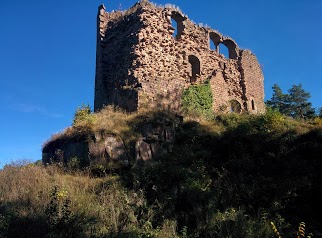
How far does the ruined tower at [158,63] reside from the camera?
52.2ft

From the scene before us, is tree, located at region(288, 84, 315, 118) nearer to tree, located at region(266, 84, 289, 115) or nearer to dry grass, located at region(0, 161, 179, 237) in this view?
tree, located at region(266, 84, 289, 115)

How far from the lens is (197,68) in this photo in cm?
1938

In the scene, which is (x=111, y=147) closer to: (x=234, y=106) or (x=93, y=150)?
(x=93, y=150)

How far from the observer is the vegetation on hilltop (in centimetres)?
834

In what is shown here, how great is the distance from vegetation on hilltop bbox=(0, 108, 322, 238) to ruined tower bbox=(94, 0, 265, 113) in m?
2.52

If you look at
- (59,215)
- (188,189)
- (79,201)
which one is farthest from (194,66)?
(59,215)

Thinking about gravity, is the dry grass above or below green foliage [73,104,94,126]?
below

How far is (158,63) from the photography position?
16.8 meters

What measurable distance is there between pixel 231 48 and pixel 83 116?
41.8ft

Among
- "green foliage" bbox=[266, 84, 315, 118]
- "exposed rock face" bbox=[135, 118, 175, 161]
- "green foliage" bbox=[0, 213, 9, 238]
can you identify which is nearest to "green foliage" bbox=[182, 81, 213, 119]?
"exposed rock face" bbox=[135, 118, 175, 161]

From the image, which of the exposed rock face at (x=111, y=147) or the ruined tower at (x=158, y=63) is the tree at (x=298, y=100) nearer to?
the ruined tower at (x=158, y=63)

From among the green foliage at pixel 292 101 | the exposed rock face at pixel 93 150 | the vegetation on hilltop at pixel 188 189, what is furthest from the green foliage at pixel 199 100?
the green foliage at pixel 292 101

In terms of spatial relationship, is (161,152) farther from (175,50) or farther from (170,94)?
(175,50)

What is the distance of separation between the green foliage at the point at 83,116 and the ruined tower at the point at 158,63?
1.63 metres
